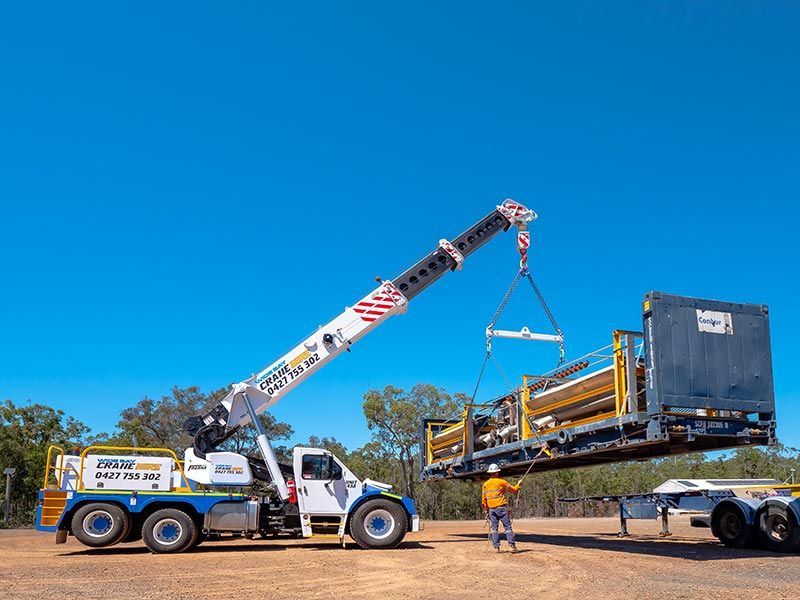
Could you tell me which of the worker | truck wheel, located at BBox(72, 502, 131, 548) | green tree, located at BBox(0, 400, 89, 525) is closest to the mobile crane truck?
truck wheel, located at BBox(72, 502, 131, 548)

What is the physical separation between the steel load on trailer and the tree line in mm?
21809

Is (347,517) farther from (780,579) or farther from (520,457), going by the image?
(780,579)

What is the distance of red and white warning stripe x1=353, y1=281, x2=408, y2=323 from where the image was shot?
18.9 m

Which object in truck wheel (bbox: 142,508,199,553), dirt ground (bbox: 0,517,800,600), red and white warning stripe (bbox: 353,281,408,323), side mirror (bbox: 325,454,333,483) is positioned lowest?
dirt ground (bbox: 0,517,800,600)

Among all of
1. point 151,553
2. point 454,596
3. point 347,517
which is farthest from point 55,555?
point 454,596

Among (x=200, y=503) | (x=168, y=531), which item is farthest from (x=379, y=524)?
(x=168, y=531)

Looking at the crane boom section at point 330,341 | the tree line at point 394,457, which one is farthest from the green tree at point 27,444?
the crane boom section at point 330,341

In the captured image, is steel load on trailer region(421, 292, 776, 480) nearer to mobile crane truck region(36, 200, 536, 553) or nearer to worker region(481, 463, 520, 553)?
worker region(481, 463, 520, 553)

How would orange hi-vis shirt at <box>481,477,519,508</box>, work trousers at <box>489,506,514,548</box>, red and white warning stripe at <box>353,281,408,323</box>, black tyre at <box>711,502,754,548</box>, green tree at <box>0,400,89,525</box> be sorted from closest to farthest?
1. work trousers at <box>489,506,514,548</box>
2. orange hi-vis shirt at <box>481,477,519,508</box>
3. black tyre at <box>711,502,754,548</box>
4. red and white warning stripe at <box>353,281,408,323</box>
5. green tree at <box>0,400,89,525</box>

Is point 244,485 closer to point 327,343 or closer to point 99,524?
point 99,524

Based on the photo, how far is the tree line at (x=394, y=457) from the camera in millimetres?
43438

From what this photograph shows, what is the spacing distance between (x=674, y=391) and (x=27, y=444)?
134 feet

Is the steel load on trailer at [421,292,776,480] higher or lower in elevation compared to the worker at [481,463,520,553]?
higher

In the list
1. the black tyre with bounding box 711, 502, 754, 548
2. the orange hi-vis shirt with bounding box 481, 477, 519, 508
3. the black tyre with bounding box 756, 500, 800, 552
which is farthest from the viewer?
the black tyre with bounding box 711, 502, 754, 548
